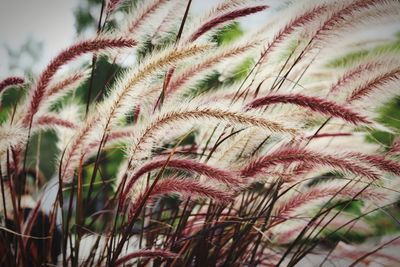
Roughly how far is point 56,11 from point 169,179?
102 centimetres

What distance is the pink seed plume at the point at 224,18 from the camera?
27.2 inches

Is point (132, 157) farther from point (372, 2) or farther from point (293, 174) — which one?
point (372, 2)

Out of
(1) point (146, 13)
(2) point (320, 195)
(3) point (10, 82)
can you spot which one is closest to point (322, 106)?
(2) point (320, 195)

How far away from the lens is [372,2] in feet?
2.16

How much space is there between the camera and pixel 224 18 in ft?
2.35

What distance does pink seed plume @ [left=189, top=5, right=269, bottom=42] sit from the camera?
0.69 meters

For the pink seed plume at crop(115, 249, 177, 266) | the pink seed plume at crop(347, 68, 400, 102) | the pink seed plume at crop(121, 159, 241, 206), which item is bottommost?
the pink seed plume at crop(115, 249, 177, 266)

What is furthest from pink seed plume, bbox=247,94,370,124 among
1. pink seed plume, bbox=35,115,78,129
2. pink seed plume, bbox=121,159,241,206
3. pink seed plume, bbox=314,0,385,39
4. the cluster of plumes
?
pink seed plume, bbox=35,115,78,129

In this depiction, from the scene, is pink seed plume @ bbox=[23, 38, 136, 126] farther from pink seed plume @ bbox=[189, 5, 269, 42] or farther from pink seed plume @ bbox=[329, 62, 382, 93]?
pink seed plume @ bbox=[329, 62, 382, 93]

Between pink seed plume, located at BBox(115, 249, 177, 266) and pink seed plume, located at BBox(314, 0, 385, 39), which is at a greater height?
pink seed plume, located at BBox(314, 0, 385, 39)

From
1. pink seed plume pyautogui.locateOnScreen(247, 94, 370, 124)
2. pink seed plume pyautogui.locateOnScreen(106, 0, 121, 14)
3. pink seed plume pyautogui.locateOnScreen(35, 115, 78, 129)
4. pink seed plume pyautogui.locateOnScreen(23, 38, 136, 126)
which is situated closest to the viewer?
pink seed plume pyautogui.locateOnScreen(247, 94, 370, 124)

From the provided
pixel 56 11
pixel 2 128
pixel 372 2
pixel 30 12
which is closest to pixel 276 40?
pixel 372 2

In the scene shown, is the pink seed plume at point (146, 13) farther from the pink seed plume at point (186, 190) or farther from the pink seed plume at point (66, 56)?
the pink seed plume at point (186, 190)

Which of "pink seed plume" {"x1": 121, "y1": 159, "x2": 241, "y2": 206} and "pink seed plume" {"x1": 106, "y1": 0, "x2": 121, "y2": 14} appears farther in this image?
"pink seed plume" {"x1": 106, "y1": 0, "x2": 121, "y2": 14}
